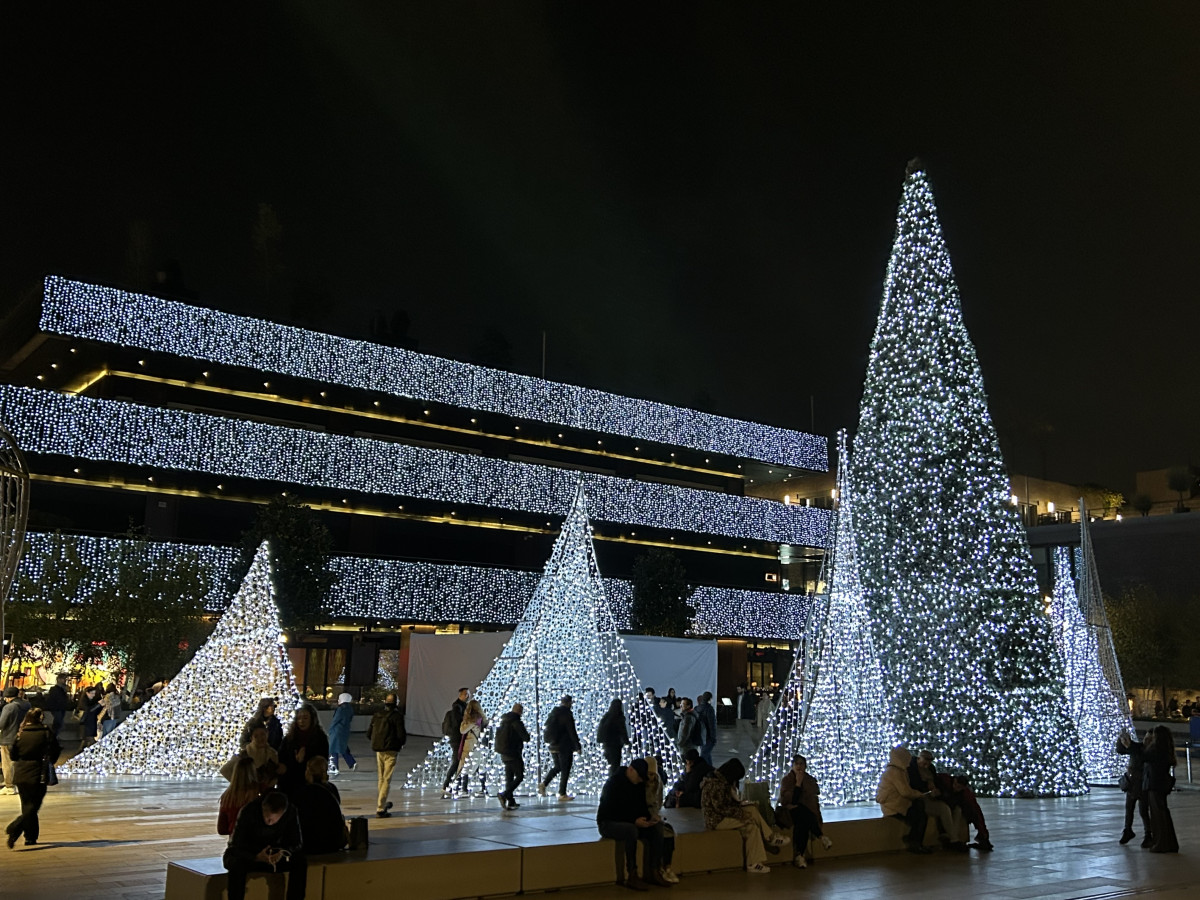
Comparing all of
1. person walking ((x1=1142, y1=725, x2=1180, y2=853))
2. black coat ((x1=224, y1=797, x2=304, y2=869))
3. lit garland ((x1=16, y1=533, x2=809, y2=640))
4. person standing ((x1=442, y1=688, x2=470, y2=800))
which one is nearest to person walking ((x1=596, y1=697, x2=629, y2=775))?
person standing ((x1=442, y1=688, x2=470, y2=800))

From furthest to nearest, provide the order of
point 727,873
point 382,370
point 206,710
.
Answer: point 382,370 < point 206,710 < point 727,873

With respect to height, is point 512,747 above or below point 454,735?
below

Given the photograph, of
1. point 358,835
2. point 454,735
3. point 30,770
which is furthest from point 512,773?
point 358,835

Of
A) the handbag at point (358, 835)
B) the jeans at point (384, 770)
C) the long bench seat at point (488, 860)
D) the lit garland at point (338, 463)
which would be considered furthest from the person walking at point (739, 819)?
the lit garland at point (338, 463)

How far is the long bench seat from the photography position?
7336 mm

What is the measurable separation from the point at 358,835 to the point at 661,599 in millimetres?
31531

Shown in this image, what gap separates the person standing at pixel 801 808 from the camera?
998 cm

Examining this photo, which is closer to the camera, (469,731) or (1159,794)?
(1159,794)

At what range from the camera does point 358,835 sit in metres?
8.05

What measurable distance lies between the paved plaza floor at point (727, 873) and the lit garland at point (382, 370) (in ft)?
70.7

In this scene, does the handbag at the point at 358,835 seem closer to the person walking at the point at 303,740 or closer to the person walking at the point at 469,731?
the person walking at the point at 303,740

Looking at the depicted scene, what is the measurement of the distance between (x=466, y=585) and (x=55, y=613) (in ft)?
50.6

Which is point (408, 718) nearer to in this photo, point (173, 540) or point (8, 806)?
point (173, 540)

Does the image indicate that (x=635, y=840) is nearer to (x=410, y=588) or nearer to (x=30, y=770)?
(x=30, y=770)
